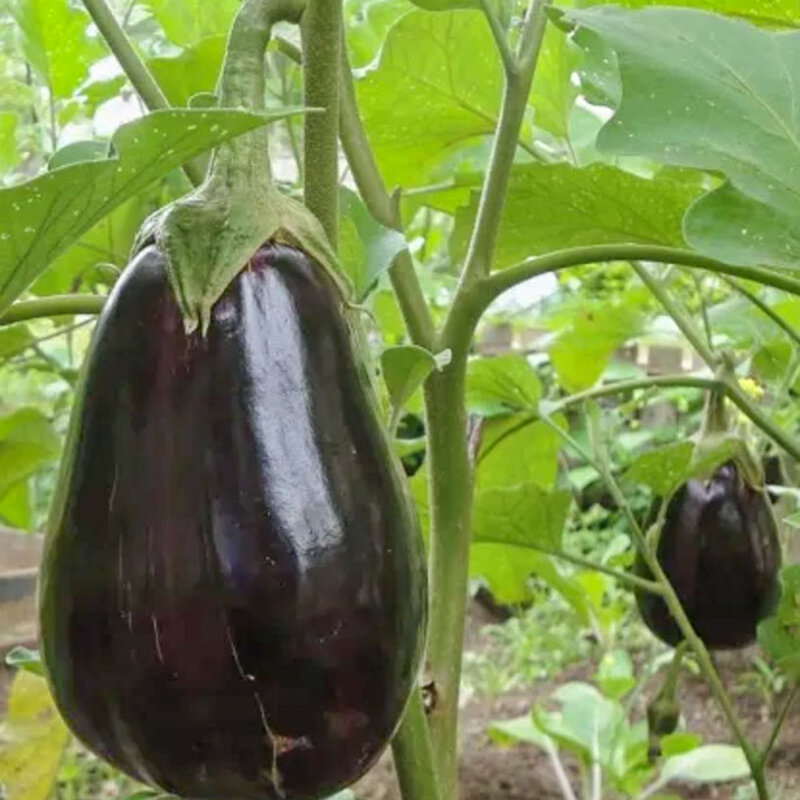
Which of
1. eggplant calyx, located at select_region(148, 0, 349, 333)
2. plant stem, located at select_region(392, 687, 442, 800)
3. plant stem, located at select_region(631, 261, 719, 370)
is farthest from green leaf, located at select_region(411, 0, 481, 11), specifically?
plant stem, located at select_region(631, 261, 719, 370)

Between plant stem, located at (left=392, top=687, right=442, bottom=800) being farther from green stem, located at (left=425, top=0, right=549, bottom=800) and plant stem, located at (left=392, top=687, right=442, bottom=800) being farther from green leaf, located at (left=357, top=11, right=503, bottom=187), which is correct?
green leaf, located at (left=357, top=11, right=503, bottom=187)

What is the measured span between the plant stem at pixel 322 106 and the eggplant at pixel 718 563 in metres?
0.50

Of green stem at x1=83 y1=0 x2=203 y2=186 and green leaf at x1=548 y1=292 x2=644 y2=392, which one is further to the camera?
green leaf at x1=548 y1=292 x2=644 y2=392

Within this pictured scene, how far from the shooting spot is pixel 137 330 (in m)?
0.39

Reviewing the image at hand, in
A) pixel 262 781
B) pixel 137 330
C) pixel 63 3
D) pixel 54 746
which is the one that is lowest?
pixel 54 746

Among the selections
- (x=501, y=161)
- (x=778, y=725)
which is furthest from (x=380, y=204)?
(x=778, y=725)

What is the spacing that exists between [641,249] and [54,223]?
0.86ft

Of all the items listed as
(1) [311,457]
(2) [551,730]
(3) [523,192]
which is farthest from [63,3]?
(2) [551,730]

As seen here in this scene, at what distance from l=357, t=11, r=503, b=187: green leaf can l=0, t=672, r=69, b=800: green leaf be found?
375mm

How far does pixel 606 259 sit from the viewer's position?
56cm

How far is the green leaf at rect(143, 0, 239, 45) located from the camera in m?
0.85

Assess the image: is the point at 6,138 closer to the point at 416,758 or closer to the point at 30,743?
the point at 30,743

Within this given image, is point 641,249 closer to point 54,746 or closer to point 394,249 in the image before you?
point 394,249

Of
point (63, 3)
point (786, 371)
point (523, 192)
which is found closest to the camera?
point (523, 192)
